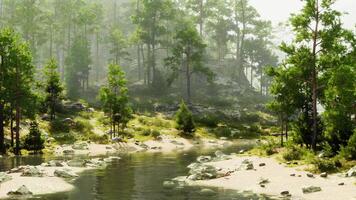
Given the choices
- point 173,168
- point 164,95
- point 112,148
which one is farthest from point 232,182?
point 164,95

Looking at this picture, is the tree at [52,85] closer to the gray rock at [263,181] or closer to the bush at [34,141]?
the bush at [34,141]

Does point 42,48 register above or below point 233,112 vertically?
above

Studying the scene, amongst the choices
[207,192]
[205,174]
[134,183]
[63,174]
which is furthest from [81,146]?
[207,192]

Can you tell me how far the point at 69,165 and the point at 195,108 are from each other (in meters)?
47.7

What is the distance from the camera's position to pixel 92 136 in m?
58.9

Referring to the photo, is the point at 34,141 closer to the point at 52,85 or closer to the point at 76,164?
the point at 76,164

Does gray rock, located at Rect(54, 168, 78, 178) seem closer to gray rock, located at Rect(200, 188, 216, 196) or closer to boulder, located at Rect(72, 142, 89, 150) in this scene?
gray rock, located at Rect(200, 188, 216, 196)

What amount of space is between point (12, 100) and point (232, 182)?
2932cm

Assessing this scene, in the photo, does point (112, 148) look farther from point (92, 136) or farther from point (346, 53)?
point (346, 53)

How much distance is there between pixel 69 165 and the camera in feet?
120

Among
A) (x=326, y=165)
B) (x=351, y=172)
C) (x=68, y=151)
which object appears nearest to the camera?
(x=351, y=172)

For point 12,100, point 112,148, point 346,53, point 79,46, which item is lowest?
point 112,148

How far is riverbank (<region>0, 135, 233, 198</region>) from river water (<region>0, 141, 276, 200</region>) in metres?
1.16

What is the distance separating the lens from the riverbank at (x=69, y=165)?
26.0 m
